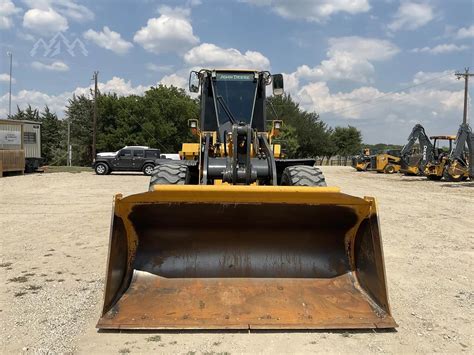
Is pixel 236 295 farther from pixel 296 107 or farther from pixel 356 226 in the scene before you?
pixel 296 107

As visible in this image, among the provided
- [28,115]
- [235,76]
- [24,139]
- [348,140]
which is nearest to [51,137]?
[28,115]

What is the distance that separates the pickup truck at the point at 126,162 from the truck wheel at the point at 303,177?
68.1ft

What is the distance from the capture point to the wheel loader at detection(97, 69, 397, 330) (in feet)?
12.1

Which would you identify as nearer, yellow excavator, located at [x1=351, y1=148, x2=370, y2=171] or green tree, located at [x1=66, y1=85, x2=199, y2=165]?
yellow excavator, located at [x1=351, y1=148, x2=370, y2=171]

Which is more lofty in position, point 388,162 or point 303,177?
point 303,177

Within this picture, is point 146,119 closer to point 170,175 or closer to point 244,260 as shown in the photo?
point 170,175

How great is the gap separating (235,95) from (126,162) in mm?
19980

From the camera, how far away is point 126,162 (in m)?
26.0

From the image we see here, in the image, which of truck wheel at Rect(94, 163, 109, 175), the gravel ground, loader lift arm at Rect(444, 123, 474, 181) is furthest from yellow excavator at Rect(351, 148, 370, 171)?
the gravel ground

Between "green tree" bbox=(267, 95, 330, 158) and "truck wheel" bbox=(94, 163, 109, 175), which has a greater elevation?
"green tree" bbox=(267, 95, 330, 158)

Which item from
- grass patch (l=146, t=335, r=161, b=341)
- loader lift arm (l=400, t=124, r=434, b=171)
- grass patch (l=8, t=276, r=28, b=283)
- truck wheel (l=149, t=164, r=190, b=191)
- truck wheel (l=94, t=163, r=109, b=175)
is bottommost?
grass patch (l=8, t=276, r=28, b=283)

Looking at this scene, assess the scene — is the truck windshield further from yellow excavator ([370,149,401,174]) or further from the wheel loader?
yellow excavator ([370,149,401,174])

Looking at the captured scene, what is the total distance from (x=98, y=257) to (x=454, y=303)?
4360mm

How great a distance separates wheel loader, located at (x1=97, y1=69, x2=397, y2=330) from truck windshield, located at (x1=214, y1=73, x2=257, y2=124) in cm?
298
